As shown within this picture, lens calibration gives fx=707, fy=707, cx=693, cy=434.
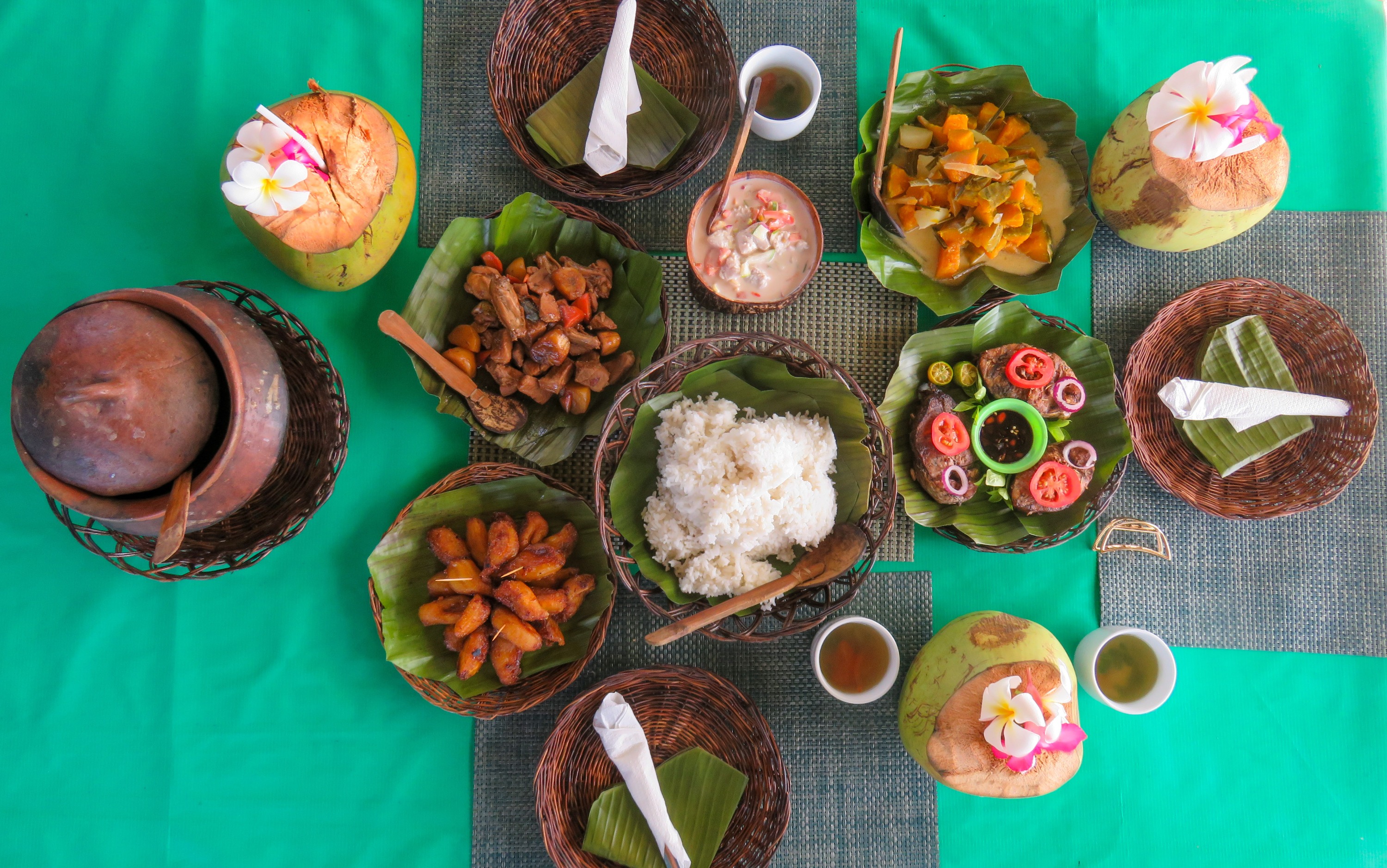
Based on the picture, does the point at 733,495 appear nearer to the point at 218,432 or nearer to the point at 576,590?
the point at 576,590

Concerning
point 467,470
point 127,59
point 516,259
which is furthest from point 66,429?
point 127,59

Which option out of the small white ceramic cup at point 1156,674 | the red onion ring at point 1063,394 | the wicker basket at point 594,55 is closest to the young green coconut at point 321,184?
the wicker basket at point 594,55

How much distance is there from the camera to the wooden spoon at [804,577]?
1.71m

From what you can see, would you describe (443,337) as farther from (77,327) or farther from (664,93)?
(664,93)

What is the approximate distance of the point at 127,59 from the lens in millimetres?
2316

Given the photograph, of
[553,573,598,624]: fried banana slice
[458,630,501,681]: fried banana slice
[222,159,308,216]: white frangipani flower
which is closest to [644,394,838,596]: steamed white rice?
[553,573,598,624]: fried banana slice

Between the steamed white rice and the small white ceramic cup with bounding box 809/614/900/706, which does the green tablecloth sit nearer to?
the small white ceramic cup with bounding box 809/614/900/706

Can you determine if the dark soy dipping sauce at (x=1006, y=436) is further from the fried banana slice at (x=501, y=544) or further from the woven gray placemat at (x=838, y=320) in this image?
the fried banana slice at (x=501, y=544)

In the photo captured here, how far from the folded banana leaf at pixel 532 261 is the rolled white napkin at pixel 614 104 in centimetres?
20

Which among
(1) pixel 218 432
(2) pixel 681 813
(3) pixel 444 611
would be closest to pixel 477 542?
(3) pixel 444 611

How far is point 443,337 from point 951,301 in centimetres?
157

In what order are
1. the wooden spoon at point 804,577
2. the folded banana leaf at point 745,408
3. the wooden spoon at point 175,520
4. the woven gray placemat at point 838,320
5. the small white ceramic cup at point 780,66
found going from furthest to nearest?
the woven gray placemat at point 838,320 < the small white ceramic cup at point 780,66 < the folded banana leaf at point 745,408 < the wooden spoon at point 804,577 < the wooden spoon at point 175,520

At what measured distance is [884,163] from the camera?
7.30 ft

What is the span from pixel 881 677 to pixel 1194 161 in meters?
1.75
